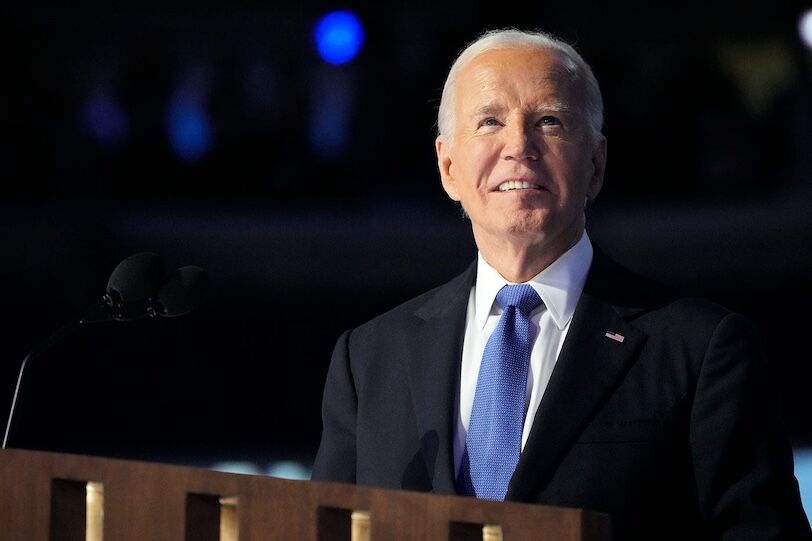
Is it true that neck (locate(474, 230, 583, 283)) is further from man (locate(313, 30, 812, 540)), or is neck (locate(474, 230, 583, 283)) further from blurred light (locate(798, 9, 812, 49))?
blurred light (locate(798, 9, 812, 49))

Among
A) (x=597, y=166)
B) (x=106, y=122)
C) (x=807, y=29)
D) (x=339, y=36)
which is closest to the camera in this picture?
(x=597, y=166)

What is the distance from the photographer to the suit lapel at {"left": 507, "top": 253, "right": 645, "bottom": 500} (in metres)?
1.70

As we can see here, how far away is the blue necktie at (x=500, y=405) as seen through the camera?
68.7 inches

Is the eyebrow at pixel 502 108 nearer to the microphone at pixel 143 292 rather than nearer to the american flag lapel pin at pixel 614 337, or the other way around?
the american flag lapel pin at pixel 614 337

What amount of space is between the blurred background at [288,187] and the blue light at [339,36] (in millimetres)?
13

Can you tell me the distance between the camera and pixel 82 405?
538cm

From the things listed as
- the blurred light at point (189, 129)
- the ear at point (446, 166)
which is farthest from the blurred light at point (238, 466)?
the ear at point (446, 166)

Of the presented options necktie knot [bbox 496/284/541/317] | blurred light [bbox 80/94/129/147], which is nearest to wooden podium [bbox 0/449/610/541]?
necktie knot [bbox 496/284/541/317]

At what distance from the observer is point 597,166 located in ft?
6.31

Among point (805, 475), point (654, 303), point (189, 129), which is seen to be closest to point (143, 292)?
point (654, 303)

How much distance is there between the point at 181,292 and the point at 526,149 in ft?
1.63

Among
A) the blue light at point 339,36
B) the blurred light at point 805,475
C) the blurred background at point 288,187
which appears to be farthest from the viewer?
the blue light at point 339,36

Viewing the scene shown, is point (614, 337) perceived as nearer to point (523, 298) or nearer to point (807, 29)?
point (523, 298)

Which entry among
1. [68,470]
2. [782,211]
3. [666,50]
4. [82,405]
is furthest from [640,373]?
[666,50]
